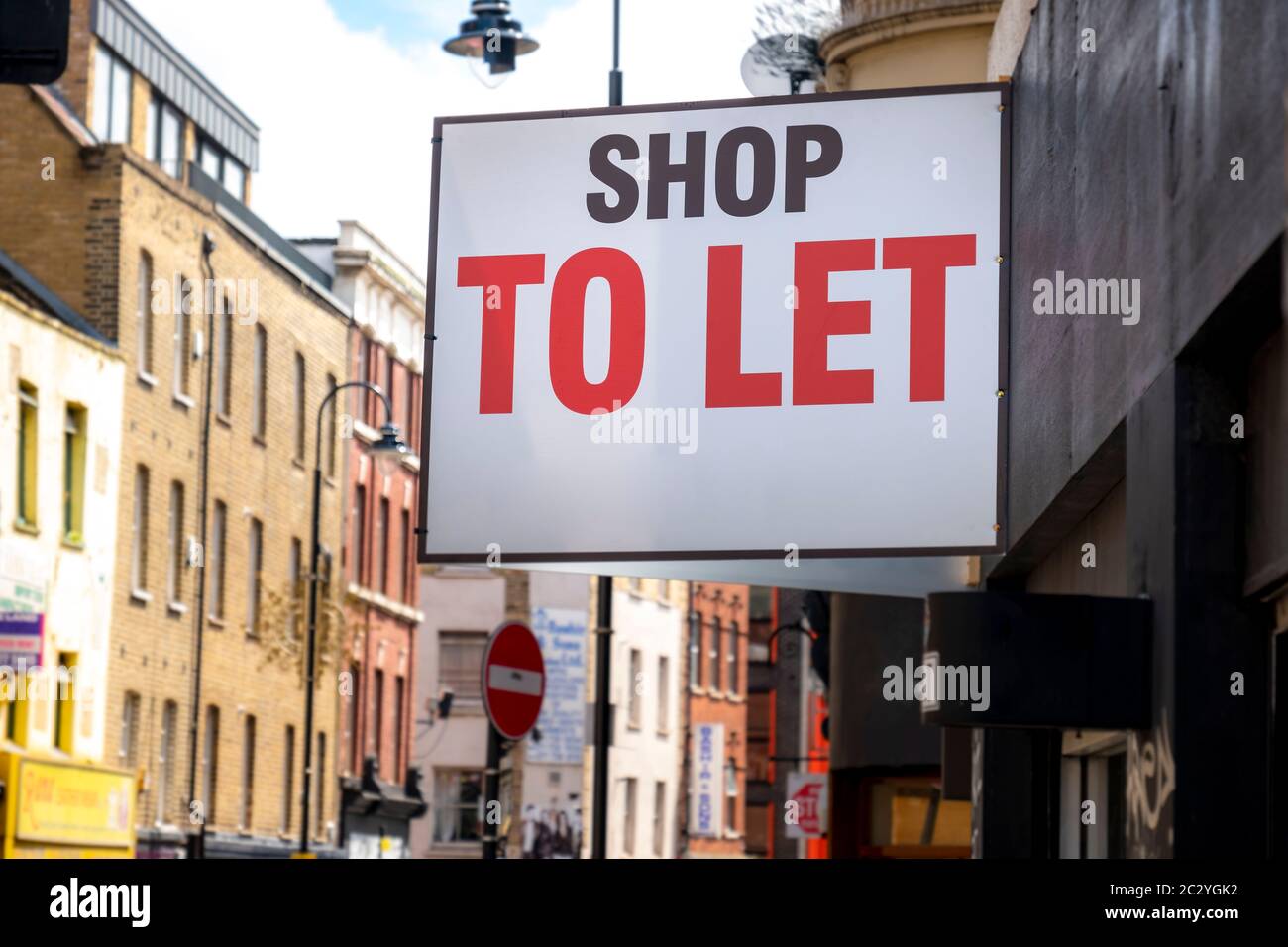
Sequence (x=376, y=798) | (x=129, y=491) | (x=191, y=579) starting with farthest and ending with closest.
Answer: (x=376, y=798), (x=191, y=579), (x=129, y=491)

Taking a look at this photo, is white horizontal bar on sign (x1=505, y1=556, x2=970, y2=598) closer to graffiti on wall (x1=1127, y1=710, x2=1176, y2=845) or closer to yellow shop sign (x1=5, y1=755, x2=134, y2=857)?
graffiti on wall (x1=1127, y1=710, x2=1176, y2=845)

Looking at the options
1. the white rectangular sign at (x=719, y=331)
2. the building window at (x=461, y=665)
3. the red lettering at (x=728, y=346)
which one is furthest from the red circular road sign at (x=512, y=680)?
the building window at (x=461, y=665)

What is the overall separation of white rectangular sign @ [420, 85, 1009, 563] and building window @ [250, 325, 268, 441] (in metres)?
36.7

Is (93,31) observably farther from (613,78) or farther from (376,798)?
(613,78)

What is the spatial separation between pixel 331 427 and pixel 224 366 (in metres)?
7.15

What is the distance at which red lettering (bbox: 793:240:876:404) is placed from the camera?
26.2 ft

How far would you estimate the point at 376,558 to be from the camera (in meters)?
54.1

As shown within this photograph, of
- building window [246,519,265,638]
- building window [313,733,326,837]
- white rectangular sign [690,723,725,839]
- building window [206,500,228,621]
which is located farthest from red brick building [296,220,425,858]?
white rectangular sign [690,723,725,839]

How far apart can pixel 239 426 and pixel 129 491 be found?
17.7 ft

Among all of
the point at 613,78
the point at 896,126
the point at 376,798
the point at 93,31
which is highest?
the point at 93,31

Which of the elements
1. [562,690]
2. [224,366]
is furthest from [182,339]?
[562,690]

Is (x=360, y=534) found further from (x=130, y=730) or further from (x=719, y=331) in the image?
(x=719, y=331)
